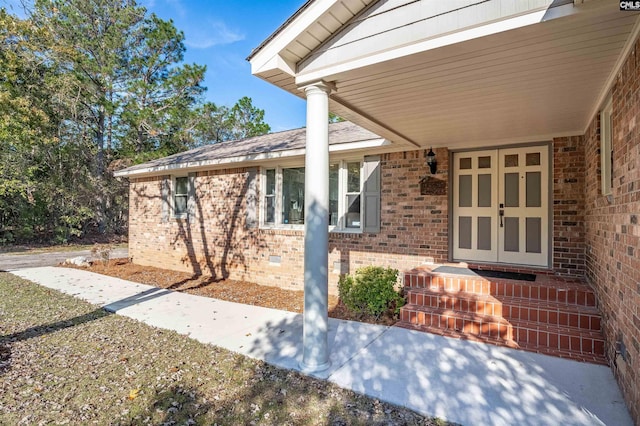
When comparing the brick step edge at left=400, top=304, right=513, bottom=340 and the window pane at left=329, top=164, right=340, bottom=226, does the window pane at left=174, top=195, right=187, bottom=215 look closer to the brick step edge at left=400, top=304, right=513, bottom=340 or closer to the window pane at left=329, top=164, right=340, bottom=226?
the window pane at left=329, top=164, right=340, bottom=226

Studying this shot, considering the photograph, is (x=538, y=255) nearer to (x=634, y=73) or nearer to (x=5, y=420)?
(x=634, y=73)

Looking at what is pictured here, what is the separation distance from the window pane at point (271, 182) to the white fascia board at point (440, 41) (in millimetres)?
4651

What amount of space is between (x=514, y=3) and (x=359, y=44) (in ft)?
4.18

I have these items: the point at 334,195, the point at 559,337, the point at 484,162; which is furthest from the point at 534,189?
the point at 334,195

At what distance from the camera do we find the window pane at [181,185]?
999cm

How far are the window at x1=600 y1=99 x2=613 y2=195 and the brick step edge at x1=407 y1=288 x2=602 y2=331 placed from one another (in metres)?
1.43

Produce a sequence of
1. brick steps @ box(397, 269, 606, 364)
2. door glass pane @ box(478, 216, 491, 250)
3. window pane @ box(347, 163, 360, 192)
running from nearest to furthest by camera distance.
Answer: brick steps @ box(397, 269, 606, 364), door glass pane @ box(478, 216, 491, 250), window pane @ box(347, 163, 360, 192)

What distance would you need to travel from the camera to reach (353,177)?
7156 mm

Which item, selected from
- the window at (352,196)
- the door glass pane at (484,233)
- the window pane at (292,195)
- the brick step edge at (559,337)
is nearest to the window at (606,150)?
the brick step edge at (559,337)

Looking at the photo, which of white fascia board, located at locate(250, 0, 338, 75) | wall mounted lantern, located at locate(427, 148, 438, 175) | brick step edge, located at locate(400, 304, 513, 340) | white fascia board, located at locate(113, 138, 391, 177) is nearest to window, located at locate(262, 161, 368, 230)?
white fascia board, located at locate(113, 138, 391, 177)

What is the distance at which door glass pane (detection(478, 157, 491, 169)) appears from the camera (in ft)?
20.1

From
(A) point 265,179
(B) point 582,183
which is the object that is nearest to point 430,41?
(B) point 582,183

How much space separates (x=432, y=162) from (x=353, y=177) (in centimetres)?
169

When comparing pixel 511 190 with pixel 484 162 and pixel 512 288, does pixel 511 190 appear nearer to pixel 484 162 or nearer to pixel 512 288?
pixel 484 162
